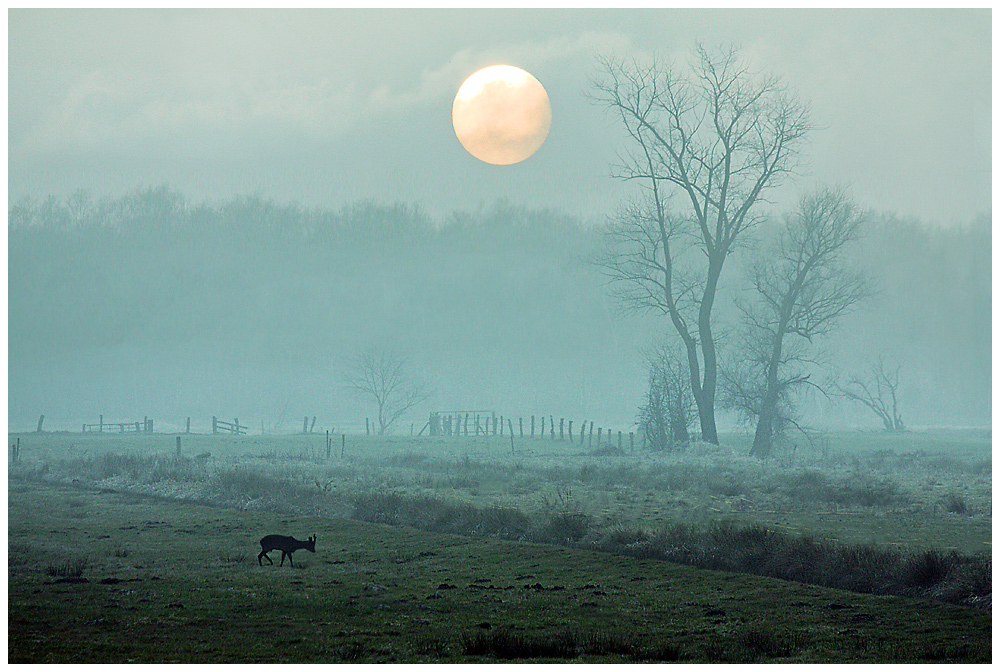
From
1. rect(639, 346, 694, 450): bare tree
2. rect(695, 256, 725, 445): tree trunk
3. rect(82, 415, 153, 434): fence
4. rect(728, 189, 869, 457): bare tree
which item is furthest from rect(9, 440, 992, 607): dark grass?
rect(82, 415, 153, 434): fence

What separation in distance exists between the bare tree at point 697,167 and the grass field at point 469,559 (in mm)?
3166

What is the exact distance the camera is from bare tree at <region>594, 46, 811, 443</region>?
44.6 ft

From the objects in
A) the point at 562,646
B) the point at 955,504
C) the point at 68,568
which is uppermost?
the point at 955,504

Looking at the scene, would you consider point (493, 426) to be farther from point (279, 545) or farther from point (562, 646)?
point (562, 646)

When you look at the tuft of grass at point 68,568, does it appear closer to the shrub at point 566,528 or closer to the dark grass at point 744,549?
the dark grass at point 744,549

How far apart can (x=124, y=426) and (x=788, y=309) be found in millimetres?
17459

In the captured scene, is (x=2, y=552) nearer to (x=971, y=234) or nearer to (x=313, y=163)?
(x=313, y=163)

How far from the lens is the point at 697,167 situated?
1641 cm

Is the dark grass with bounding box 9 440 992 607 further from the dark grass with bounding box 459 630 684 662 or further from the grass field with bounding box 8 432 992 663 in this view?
the dark grass with bounding box 459 630 684 662

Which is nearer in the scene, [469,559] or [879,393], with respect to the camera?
[469,559]

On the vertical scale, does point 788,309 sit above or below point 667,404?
above

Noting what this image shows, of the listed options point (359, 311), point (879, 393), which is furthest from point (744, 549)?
point (359, 311)

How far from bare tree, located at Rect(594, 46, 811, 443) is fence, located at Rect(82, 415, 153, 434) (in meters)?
12.4

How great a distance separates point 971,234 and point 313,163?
33.4ft
